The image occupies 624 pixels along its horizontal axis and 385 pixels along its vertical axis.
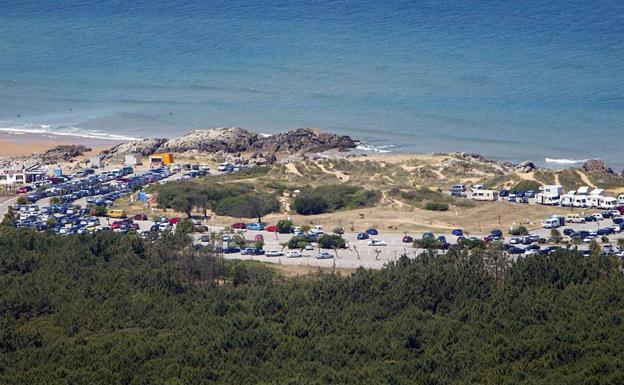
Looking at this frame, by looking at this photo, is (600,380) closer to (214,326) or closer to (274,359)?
(274,359)

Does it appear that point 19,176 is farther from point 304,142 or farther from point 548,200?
point 548,200

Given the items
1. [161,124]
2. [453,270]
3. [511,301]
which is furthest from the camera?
[161,124]

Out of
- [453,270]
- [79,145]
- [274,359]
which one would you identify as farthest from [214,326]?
[79,145]

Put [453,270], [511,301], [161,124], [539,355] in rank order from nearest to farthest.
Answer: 1. [539,355]
2. [511,301]
3. [453,270]
4. [161,124]

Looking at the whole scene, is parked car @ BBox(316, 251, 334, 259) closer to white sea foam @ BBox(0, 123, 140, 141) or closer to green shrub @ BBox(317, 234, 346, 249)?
green shrub @ BBox(317, 234, 346, 249)

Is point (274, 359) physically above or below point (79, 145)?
below

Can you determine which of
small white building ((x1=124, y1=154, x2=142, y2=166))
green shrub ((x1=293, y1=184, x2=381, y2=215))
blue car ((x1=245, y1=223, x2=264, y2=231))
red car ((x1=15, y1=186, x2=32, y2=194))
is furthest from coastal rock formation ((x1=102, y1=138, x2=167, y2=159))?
blue car ((x1=245, y1=223, x2=264, y2=231))
